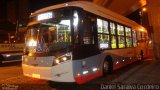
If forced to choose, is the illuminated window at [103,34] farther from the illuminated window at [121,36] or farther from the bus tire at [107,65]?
the illuminated window at [121,36]

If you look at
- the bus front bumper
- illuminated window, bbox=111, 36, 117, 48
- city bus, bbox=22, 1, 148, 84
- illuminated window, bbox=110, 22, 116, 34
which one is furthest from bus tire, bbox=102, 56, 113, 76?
the bus front bumper

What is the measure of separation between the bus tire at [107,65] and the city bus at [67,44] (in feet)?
0.14

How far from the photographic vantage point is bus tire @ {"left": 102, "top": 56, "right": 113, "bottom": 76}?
11039mm

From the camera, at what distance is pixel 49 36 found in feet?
29.6

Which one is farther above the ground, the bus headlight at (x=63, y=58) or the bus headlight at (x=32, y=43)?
the bus headlight at (x=32, y=43)

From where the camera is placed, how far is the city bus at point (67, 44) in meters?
8.42

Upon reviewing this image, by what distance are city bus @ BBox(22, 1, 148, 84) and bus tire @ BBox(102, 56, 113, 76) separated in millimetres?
43

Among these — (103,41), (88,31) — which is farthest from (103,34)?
(88,31)

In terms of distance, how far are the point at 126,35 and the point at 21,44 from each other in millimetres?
9243

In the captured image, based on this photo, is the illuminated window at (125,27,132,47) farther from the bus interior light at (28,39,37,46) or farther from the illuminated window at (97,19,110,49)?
the bus interior light at (28,39,37,46)

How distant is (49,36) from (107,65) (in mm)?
3521

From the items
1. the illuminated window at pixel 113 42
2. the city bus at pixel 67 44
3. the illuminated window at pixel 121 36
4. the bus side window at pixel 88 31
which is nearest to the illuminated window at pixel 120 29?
the illuminated window at pixel 121 36

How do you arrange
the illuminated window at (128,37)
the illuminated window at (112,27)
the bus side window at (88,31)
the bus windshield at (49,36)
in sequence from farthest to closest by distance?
1. the illuminated window at (128,37)
2. the illuminated window at (112,27)
3. the bus side window at (88,31)
4. the bus windshield at (49,36)

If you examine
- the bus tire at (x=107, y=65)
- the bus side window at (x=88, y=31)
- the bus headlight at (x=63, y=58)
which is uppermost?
→ the bus side window at (x=88, y=31)
